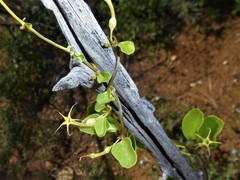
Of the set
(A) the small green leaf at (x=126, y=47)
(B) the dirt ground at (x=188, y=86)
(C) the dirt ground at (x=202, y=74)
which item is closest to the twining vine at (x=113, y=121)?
(A) the small green leaf at (x=126, y=47)

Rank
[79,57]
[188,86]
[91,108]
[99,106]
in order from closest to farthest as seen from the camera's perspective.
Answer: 1. [79,57]
2. [99,106]
3. [91,108]
4. [188,86]

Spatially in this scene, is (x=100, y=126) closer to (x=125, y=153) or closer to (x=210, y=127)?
(x=125, y=153)

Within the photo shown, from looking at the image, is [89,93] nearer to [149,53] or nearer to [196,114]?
[149,53]

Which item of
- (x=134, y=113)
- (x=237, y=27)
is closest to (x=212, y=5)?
(x=237, y=27)

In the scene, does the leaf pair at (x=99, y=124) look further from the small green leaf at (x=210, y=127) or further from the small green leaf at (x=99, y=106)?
the small green leaf at (x=210, y=127)

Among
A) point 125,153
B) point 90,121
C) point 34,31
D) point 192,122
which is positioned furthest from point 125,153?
point 34,31

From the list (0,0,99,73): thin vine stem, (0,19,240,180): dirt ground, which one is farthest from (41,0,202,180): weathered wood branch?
(0,19,240,180): dirt ground
